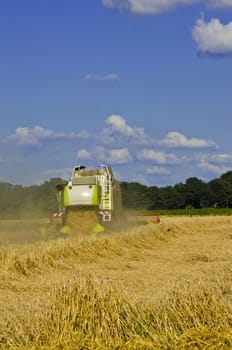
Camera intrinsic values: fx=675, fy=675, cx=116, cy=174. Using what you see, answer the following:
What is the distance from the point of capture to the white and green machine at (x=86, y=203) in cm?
2350

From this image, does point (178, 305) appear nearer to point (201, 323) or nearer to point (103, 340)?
point (201, 323)

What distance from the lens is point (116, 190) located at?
2650 centimetres

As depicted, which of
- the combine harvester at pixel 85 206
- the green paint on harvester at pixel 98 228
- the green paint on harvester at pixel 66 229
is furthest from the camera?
the combine harvester at pixel 85 206

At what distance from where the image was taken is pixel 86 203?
23484 millimetres

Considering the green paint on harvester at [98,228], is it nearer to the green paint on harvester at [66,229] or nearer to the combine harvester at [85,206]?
the combine harvester at [85,206]

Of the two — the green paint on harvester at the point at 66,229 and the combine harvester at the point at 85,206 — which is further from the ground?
the combine harvester at the point at 85,206

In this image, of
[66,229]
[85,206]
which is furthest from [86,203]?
[66,229]

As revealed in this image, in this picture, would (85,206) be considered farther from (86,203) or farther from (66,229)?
(66,229)

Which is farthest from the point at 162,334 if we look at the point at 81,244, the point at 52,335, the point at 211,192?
the point at 211,192

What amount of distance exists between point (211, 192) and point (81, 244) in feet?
241

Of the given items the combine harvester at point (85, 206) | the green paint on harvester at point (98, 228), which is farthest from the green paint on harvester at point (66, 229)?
the green paint on harvester at point (98, 228)

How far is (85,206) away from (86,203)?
0.64 ft

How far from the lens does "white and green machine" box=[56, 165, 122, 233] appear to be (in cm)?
2350

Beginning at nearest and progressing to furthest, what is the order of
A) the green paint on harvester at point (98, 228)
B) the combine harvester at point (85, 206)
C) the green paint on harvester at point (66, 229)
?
the green paint on harvester at point (98, 228) → the green paint on harvester at point (66, 229) → the combine harvester at point (85, 206)
